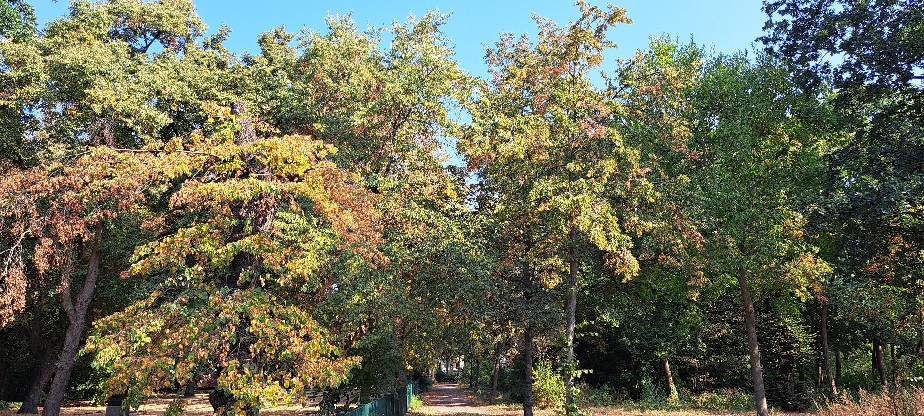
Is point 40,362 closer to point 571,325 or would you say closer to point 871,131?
point 571,325

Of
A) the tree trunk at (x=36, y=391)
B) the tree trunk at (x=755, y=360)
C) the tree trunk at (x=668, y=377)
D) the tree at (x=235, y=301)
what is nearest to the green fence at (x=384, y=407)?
the tree at (x=235, y=301)

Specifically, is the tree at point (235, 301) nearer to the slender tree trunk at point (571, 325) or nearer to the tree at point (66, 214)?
the tree at point (66, 214)

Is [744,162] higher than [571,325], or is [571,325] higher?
[744,162]

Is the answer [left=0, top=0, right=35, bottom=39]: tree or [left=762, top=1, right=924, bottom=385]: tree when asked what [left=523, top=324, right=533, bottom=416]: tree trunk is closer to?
[left=762, top=1, right=924, bottom=385]: tree

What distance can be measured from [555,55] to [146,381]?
43.4 feet

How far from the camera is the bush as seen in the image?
23.6 metres

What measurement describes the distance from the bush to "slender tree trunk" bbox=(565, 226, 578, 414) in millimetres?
9716

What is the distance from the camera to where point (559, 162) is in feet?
48.9

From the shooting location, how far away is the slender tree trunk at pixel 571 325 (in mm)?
13039

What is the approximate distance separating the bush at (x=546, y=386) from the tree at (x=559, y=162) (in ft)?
25.8

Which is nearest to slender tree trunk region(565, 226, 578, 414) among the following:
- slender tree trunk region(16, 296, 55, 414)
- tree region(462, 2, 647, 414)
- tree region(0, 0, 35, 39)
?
tree region(462, 2, 647, 414)

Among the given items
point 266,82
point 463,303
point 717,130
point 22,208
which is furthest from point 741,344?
point 22,208

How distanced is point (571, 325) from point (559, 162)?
453 centimetres

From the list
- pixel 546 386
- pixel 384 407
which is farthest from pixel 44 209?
pixel 546 386
